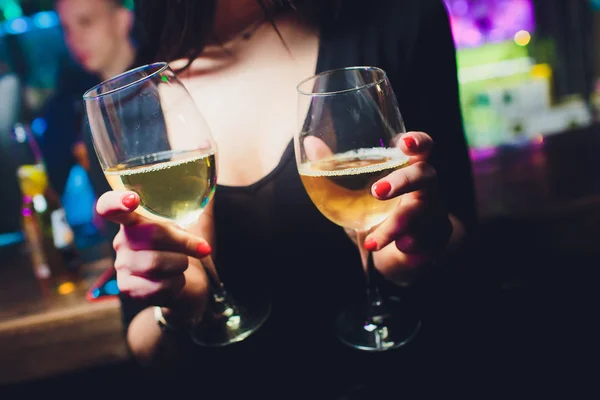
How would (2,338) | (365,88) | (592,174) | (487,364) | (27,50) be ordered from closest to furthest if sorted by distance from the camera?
(365,88) < (487,364) < (2,338) < (592,174) < (27,50)

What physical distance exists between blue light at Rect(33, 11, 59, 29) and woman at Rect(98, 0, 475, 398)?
9.31 ft

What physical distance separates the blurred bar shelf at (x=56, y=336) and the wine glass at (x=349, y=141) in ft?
2.78

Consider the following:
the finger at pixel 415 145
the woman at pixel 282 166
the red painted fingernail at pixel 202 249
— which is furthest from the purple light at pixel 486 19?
the red painted fingernail at pixel 202 249

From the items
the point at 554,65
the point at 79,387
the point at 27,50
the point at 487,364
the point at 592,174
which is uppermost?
the point at 27,50

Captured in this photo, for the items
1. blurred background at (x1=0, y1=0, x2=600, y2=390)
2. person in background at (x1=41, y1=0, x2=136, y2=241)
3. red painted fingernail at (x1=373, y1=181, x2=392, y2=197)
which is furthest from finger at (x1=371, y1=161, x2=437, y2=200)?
person in background at (x1=41, y1=0, x2=136, y2=241)

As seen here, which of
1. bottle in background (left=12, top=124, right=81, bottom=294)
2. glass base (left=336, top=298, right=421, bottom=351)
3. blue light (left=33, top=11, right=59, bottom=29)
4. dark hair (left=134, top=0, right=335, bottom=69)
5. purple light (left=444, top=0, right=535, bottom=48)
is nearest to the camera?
glass base (left=336, top=298, right=421, bottom=351)

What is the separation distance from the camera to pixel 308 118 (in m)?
0.70

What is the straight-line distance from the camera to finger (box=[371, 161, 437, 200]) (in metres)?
0.62

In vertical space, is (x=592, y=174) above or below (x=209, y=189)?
below

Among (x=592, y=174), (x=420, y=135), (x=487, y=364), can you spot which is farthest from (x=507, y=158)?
(x=420, y=135)

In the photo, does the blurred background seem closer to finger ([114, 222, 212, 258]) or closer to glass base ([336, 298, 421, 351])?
glass base ([336, 298, 421, 351])

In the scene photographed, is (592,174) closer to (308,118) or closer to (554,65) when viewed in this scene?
(308,118)

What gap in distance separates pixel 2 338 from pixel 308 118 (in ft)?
3.81

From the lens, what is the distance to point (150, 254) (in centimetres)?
67
